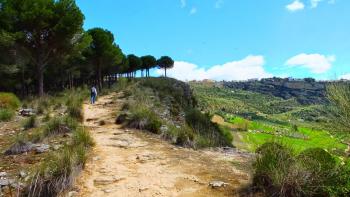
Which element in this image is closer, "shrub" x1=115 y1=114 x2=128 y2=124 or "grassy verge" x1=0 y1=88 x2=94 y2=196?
"grassy verge" x1=0 y1=88 x2=94 y2=196

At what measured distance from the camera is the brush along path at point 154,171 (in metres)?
8.08

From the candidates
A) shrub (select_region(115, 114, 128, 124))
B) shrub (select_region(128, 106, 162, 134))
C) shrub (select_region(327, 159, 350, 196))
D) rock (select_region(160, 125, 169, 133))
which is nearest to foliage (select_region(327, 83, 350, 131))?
shrub (select_region(327, 159, 350, 196))

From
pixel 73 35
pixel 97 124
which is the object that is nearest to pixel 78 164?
pixel 97 124

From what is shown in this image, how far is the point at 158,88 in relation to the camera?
124 ft

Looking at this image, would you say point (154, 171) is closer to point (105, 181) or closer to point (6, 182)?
point (105, 181)

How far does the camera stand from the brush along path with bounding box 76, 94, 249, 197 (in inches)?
318

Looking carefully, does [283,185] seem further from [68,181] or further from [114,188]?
[68,181]

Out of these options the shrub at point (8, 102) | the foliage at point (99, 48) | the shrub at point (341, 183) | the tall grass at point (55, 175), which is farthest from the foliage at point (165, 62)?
the shrub at point (341, 183)

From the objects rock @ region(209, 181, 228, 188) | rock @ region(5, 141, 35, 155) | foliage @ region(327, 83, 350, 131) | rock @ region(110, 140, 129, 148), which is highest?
foliage @ region(327, 83, 350, 131)

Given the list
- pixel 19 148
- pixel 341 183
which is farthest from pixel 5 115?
pixel 341 183

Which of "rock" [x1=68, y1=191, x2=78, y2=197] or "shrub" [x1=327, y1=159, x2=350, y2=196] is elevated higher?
"shrub" [x1=327, y1=159, x2=350, y2=196]

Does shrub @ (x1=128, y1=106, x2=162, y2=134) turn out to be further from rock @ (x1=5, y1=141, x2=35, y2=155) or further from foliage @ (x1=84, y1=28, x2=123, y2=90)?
foliage @ (x1=84, y1=28, x2=123, y2=90)

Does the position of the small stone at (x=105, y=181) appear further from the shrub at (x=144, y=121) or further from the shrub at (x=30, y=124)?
the shrub at (x=30, y=124)

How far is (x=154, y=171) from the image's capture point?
9.29 metres
